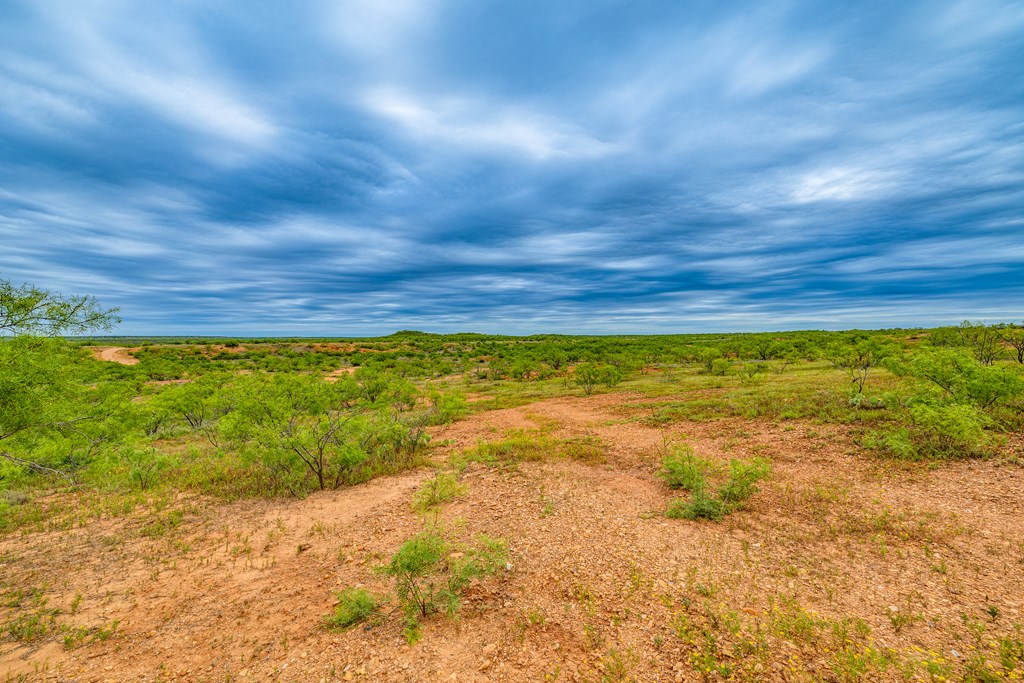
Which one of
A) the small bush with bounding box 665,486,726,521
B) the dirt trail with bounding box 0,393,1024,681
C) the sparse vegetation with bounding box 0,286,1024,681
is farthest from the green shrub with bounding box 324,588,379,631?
the small bush with bounding box 665,486,726,521

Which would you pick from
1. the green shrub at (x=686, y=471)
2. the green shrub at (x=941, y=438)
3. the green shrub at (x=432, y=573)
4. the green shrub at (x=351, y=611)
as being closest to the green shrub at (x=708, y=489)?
the green shrub at (x=686, y=471)

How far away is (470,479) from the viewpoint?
10602 mm

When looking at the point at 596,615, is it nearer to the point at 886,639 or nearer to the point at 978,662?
the point at 886,639

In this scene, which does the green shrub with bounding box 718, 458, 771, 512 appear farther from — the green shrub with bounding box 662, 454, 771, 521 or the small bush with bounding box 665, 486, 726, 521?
the small bush with bounding box 665, 486, 726, 521

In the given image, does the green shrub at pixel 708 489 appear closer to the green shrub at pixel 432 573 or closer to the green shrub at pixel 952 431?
the green shrub at pixel 432 573

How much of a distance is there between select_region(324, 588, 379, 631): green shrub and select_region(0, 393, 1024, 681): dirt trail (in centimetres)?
18

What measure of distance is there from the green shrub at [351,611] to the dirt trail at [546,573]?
18 cm

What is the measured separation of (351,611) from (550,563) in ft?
9.72

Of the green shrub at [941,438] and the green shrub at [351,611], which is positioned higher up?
the green shrub at [941,438]

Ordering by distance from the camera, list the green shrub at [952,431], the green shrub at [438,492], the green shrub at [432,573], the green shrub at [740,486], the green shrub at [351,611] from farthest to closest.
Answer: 1. the green shrub at [952,431]
2. the green shrub at [438,492]
3. the green shrub at [740,486]
4. the green shrub at [432,573]
5. the green shrub at [351,611]

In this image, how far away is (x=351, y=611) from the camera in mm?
5316

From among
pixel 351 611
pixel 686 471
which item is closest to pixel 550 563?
pixel 351 611

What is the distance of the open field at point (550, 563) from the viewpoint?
455 cm

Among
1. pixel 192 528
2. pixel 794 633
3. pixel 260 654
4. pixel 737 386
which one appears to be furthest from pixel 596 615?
pixel 737 386
